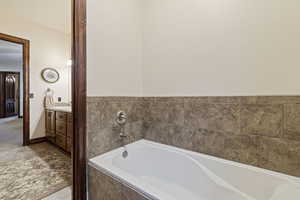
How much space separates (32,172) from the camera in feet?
6.07

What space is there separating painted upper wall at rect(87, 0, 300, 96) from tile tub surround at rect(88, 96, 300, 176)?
10cm

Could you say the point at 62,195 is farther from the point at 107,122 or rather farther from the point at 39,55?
the point at 39,55

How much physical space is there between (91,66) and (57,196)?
1.35 m

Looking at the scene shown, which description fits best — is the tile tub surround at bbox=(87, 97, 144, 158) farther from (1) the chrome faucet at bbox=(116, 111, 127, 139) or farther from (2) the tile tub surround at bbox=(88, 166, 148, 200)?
(2) the tile tub surround at bbox=(88, 166, 148, 200)

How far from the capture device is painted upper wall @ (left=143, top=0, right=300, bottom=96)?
1.04 metres

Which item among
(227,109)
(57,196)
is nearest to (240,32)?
(227,109)

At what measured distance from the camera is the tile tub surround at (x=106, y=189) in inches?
36.7

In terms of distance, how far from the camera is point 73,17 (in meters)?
1.25

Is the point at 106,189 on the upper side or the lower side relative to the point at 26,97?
lower

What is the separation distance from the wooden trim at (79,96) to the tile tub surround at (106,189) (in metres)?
0.08

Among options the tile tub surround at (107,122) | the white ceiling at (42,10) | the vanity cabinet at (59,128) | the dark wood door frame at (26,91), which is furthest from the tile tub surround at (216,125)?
the dark wood door frame at (26,91)

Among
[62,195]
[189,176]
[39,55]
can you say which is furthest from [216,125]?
[39,55]

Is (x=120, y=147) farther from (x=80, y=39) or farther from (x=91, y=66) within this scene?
(x=80, y=39)

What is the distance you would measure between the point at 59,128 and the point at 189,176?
2430 mm
